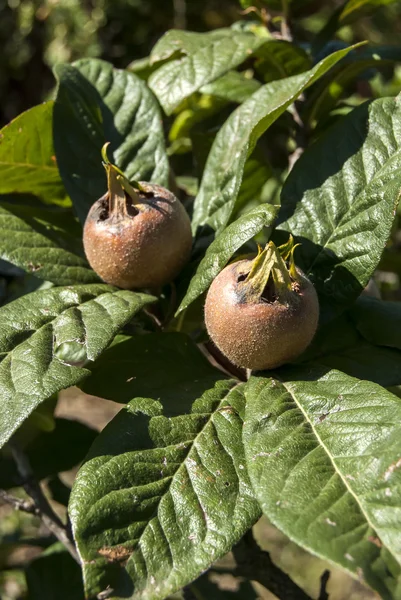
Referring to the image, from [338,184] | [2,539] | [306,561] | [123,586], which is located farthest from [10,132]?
[306,561]

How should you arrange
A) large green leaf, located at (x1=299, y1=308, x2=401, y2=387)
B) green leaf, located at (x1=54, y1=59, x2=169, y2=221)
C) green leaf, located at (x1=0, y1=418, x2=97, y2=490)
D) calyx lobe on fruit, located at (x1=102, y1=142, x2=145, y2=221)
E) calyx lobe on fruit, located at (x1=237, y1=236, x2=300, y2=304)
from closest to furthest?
calyx lobe on fruit, located at (x1=237, y1=236, x2=300, y2=304), calyx lobe on fruit, located at (x1=102, y1=142, x2=145, y2=221), large green leaf, located at (x1=299, y1=308, x2=401, y2=387), green leaf, located at (x1=54, y1=59, x2=169, y2=221), green leaf, located at (x1=0, y1=418, x2=97, y2=490)

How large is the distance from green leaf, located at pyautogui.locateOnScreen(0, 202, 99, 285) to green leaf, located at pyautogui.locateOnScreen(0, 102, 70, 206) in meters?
0.11

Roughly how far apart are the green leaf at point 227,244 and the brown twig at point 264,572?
689 mm

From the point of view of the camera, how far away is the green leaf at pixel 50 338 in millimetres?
1059

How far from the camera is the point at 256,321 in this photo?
1.14 meters

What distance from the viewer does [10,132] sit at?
61.3 inches

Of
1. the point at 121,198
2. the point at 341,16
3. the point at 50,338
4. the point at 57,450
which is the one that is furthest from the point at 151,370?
the point at 341,16

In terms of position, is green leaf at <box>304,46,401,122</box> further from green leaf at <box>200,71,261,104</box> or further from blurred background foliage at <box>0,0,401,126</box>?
blurred background foliage at <box>0,0,401,126</box>

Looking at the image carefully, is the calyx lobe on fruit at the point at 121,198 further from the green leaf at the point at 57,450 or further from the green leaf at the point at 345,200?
the green leaf at the point at 57,450

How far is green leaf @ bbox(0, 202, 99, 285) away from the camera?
1.38 m

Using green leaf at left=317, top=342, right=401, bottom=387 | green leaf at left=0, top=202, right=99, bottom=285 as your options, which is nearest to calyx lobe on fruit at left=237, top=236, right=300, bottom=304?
green leaf at left=317, top=342, right=401, bottom=387

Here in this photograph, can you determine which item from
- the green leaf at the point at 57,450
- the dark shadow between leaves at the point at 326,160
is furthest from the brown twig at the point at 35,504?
the dark shadow between leaves at the point at 326,160

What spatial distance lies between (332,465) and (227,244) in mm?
388

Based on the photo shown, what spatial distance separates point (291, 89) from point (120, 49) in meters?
5.81
